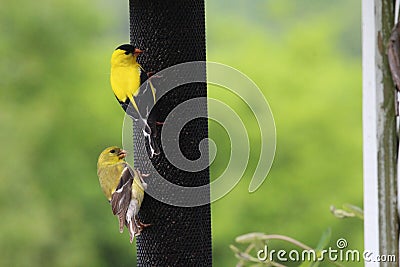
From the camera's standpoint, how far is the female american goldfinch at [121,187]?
135cm

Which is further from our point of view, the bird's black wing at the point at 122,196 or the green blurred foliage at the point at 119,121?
the green blurred foliage at the point at 119,121

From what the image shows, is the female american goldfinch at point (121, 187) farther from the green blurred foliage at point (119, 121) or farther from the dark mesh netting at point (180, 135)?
the green blurred foliage at point (119, 121)

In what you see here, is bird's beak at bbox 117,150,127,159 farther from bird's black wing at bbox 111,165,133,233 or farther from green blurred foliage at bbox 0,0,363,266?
green blurred foliage at bbox 0,0,363,266

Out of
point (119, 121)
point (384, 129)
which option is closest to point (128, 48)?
point (384, 129)

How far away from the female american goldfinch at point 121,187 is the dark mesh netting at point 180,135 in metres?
0.04

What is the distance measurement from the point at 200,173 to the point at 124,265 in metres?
2.13

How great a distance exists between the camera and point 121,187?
4.43ft

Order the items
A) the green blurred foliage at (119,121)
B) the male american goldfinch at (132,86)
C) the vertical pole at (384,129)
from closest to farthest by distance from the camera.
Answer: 1. the vertical pole at (384,129)
2. the male american goldfinch at (132,86)
3. the green blurred foliage at (119,121)

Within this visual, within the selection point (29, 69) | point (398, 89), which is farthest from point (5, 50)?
point (398, 89)

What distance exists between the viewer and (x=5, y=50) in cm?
361

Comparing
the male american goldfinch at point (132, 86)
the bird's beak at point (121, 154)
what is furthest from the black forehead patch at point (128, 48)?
the bird's beak at point (121, 154)

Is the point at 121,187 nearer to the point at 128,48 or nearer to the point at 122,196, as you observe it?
the point at 122,196

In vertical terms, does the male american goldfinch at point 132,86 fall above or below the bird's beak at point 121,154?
above

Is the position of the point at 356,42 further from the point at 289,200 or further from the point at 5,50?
the point at 5,50
